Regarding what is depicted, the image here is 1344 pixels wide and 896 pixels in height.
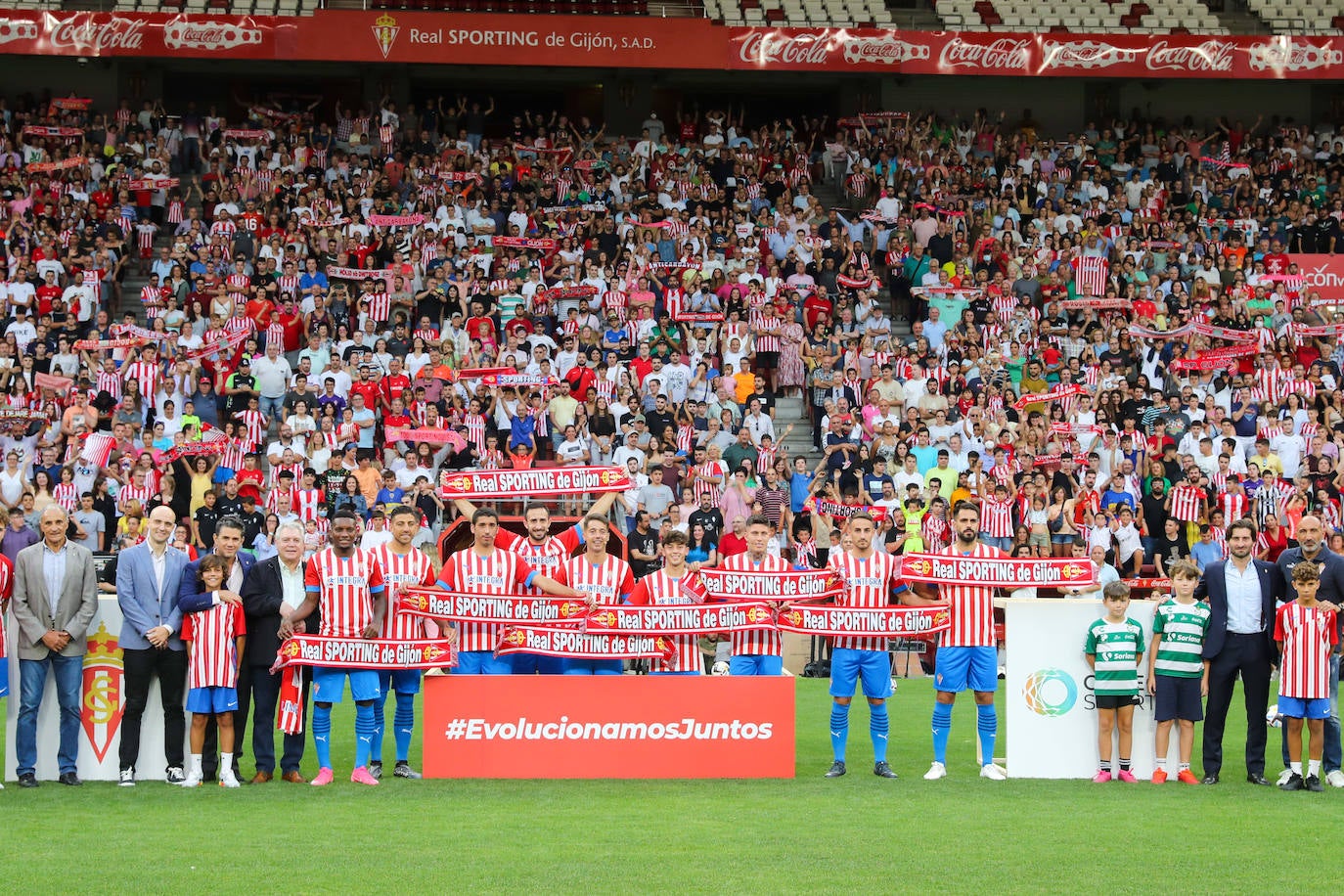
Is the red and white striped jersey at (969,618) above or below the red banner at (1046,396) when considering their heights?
below

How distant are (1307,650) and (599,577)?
488 centimetres

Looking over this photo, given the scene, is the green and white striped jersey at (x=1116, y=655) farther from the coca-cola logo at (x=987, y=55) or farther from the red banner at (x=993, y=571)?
the coca-cola logo at (x=987, y=55)

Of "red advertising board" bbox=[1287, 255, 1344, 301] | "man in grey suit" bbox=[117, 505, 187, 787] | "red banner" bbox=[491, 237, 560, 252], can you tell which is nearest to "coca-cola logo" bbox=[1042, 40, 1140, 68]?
"red advertising board" bbox=[1287, 255, 1344, 301]

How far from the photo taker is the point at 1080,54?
32.6 m

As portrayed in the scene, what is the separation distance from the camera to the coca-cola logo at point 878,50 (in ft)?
104

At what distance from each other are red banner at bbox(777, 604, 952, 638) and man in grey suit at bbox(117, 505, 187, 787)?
412 cm

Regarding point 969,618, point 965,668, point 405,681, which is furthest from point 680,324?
point 405,681

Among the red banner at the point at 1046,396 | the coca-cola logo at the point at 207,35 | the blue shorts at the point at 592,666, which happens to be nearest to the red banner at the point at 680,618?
the blue shorts at the point at 592,666

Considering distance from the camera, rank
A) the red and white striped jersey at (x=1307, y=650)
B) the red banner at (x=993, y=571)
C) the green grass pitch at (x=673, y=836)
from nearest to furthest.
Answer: the green grass pitch at (x=673, y=836), the red and white striped jersey at (x=1307, y=650), the red banner at (x=993, y=571)

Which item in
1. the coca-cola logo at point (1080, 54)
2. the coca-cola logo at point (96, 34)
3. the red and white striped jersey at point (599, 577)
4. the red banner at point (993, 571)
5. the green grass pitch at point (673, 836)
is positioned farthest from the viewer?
the coca-cola logo at point (1080, 54)

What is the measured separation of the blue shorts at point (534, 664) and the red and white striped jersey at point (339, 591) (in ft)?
4.06

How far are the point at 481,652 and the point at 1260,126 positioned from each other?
2894 centimetres

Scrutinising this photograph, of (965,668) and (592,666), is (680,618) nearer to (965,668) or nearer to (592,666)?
(592,666)

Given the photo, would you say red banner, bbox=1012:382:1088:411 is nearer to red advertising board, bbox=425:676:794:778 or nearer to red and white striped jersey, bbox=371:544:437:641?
red advertising board, bbox=425:676:794:778
